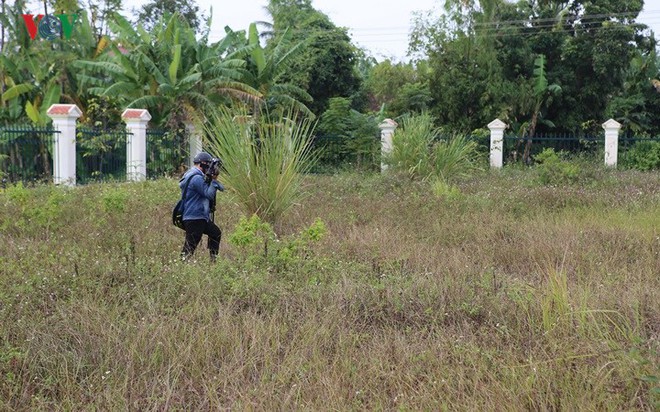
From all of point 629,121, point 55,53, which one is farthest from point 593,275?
point 629,121

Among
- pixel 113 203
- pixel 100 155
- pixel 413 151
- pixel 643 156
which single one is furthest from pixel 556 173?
pixel 100 155

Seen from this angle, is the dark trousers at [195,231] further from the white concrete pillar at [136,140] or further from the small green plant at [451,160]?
the white concrete pillar at [136,140]

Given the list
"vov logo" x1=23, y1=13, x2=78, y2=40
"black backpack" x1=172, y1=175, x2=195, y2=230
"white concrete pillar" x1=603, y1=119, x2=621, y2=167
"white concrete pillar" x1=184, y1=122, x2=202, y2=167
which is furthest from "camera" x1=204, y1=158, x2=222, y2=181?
"white concrete pillar" x1=603, y1=119, x2=621, y2=167

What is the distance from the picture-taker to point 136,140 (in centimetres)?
1458

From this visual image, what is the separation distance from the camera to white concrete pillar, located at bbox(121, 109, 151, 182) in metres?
14.5

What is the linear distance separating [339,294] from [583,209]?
573 centimetres

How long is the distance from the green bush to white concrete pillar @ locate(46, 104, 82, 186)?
13.8 metres

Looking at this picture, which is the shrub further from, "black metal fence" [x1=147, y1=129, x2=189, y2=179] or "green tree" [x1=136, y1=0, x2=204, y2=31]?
"green tree" [x1=136, y1=0, x2=204, y2=31]

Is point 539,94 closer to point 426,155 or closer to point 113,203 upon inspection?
point 426,155

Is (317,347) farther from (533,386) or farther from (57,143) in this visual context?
(57,143)

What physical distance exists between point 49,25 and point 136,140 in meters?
4.66

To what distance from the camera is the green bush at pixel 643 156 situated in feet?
60.1

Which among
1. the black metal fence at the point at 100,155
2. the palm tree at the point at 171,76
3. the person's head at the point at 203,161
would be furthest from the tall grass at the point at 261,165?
the palm tree at the point at 171,76

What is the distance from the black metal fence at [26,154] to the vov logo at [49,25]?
14.0 ft
